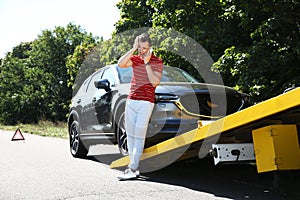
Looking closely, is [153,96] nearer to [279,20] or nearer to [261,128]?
[261,128]

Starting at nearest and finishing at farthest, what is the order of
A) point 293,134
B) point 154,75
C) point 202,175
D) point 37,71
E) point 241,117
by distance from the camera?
1. point 241,117
2. point 293,134
3. point 154,75
4. point 202,175
5. point 37,71

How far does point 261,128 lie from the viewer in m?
4.29

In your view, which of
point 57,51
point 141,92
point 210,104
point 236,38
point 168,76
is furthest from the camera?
point 57,51

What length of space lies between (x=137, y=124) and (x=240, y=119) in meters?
1.87

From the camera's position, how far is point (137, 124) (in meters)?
5.51

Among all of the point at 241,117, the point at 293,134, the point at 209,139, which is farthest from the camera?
the point at 209,139

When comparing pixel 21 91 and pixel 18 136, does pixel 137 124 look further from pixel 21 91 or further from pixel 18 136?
pixel 21 91

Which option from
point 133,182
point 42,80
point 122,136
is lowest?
point 133,182

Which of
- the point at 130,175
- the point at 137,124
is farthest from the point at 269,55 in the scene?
the point at 130,175

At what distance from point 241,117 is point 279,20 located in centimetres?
763

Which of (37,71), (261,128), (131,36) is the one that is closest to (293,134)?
(261,128)

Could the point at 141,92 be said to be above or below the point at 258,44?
below

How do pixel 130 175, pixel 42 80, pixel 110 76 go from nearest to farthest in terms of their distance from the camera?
pixel 130 175 → pixel 110 76 → pixel 42 80

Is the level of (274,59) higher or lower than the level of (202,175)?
higher
